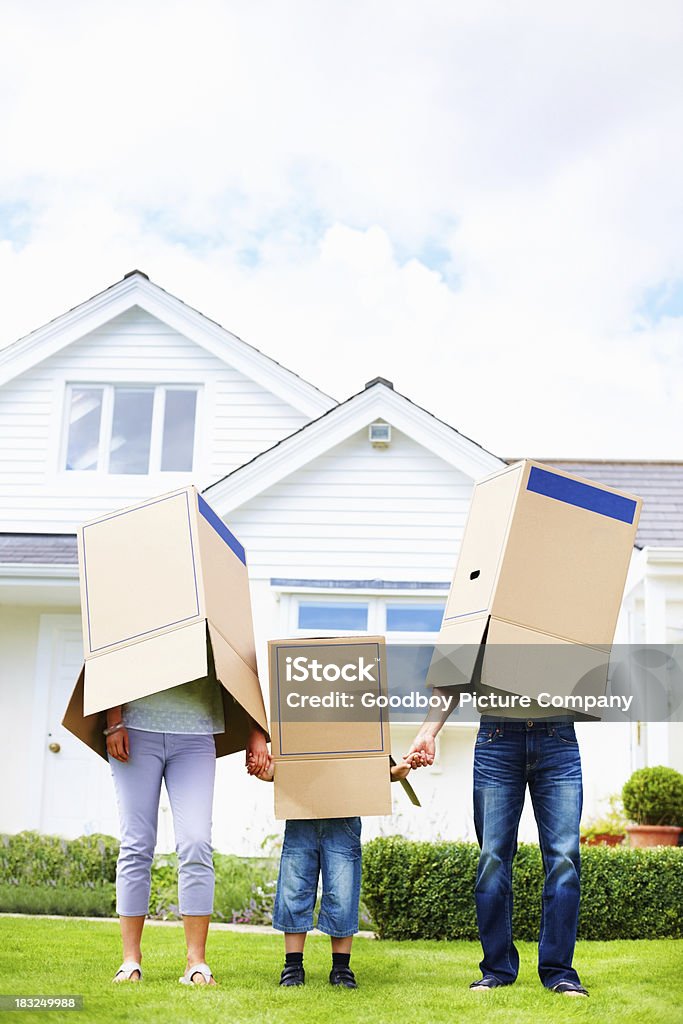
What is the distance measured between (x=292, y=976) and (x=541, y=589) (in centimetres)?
133

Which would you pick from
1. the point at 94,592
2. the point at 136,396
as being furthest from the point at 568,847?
the point at 136,396

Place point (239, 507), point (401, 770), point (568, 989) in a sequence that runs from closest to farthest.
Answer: point (568, 989) → point (401, 770) → point (239, 507)

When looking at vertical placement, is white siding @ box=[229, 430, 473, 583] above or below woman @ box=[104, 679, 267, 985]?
above

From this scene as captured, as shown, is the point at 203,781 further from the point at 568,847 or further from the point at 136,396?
the point at 136,396

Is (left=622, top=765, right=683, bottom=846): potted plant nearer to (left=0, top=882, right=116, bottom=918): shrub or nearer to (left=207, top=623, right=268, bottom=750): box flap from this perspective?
(left=0, top=882, right=116, bottom=918): shrub

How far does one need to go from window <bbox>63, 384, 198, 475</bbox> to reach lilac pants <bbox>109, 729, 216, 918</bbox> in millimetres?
5630

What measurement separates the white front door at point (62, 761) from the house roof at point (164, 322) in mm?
2322

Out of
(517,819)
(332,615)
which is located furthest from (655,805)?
(517,819)

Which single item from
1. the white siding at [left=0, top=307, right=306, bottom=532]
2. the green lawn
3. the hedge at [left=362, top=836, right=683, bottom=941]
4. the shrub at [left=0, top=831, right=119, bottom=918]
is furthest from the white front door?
the green lawn

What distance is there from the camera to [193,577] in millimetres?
2916

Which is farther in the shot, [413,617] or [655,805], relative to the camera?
[413,617]

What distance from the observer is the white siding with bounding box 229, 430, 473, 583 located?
23.9 ft

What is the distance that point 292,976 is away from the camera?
2.88m

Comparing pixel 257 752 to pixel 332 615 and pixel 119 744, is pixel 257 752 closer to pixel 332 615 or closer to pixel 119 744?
pixel 119 744
